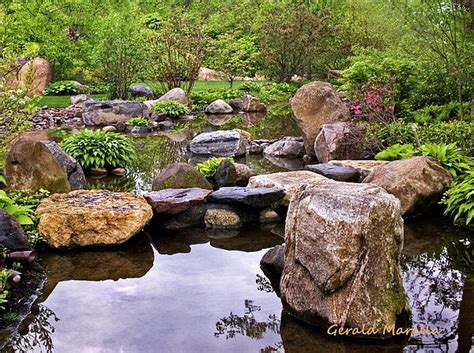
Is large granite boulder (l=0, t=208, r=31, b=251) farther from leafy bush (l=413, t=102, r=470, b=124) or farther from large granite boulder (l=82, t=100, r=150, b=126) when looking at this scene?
large granite boulder (l=82, t=100, r=150, b=126)

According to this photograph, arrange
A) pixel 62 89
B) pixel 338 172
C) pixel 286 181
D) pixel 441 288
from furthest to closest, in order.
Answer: pixel 62 89, pixel 338 172, pixel 286 181, pixel 441 288

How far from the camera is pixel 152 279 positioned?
6906 millimetres

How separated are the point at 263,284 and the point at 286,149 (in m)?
8.66

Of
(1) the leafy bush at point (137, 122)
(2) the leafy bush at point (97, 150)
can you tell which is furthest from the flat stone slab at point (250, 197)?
(1) the leafy bush at point (137, 122)

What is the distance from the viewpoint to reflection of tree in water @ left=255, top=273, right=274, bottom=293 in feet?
21.4

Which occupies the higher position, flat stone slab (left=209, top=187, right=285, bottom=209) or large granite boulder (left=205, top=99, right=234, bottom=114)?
flat stone slab (left=209, top=187, right=285, bottom=209)

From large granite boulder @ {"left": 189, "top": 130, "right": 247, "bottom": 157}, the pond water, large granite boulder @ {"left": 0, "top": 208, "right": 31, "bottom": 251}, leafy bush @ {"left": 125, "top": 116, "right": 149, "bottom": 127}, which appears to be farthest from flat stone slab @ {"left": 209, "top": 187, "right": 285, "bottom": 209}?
leafy bush @ {"left": 125, "top": 116, "right": 149, "bottom": 127}

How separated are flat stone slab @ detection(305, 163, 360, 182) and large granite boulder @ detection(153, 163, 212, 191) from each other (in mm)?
2208

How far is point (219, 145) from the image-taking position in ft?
48.3

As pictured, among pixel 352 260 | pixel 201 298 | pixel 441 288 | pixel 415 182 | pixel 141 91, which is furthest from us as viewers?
pixel 141 91

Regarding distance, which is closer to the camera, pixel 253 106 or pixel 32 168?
pixel 32 168

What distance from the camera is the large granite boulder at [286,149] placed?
15.0 metres

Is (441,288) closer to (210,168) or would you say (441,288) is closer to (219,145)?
(210,168)

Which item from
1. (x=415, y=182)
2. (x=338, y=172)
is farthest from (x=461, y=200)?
(x=338, y=172)
